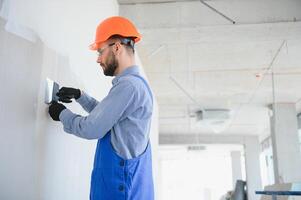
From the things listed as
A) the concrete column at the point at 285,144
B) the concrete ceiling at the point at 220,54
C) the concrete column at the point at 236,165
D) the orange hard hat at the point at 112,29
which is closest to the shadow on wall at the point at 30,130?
the orange hard hat at the point at 112,29

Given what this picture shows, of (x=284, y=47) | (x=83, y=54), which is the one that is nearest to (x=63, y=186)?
(x=83, y=54)

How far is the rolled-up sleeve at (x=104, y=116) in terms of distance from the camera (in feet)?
3.76

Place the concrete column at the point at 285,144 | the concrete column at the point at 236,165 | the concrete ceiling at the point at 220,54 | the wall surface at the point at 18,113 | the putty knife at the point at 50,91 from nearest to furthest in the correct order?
the wall surface at the point at 18,113 → the putty knife at the point at 50,91 → the concrete ceiling at the point at 220,54 → the concrete column at the point at 285,144 → the concrete column at the point at 236,165

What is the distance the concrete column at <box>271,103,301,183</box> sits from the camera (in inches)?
237

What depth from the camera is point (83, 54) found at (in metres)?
1.91

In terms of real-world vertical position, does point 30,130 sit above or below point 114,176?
above

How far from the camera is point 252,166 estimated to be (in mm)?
9391

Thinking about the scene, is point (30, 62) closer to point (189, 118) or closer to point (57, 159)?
point (57, 159)

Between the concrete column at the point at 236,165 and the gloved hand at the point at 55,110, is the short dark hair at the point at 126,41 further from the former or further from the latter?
the concrete column at the point at 236,165

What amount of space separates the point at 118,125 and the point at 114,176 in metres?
0.18

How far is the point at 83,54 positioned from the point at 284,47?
293 centimetres

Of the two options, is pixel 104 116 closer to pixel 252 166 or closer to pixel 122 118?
pixel 122 118

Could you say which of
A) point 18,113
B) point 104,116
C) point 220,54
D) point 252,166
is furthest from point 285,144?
point 18,113

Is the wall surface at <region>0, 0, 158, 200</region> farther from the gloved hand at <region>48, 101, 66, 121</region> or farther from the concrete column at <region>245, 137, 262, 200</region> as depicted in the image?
the concrete column at <region>245, 137, 262, 200</region>
